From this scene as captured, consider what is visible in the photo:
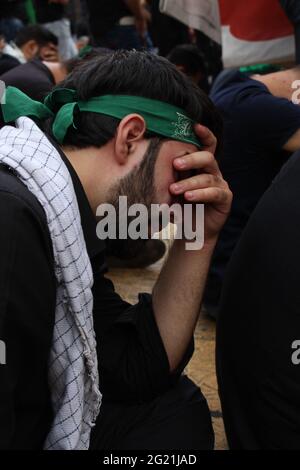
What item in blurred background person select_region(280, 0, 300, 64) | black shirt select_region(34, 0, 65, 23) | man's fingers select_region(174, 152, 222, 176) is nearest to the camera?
man's fingers select_region(174, 152, 222, 176)

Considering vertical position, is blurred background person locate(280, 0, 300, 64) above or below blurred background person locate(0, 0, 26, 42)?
above

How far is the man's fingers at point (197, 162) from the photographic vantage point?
5.13ft

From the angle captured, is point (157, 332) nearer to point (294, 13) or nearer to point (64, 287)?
point (64, 287)

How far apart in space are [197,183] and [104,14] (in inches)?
160

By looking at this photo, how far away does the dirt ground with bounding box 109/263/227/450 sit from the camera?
2373mm

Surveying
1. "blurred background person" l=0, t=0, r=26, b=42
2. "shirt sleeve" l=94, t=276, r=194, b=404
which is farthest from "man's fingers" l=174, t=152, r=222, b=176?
"blurred background person" l=0, t=0, r=26, b=42

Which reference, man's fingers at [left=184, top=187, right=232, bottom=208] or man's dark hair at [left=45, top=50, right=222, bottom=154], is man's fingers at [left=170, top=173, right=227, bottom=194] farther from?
man's dark hair at [left=45, top=50, right=222, bottom=154]

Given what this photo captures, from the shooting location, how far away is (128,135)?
1.49 metres

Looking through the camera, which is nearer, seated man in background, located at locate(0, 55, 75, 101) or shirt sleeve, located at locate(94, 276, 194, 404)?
shirt sleeve, located at locate(94, 276, 194, 404)

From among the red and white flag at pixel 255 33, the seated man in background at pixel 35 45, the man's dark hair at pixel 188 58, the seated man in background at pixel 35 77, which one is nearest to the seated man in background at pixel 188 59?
the man's dark hair at pixel 188 58

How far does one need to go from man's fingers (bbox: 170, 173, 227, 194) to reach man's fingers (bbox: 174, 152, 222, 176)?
0.07 feet

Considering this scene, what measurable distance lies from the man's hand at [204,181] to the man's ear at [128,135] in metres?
0.13

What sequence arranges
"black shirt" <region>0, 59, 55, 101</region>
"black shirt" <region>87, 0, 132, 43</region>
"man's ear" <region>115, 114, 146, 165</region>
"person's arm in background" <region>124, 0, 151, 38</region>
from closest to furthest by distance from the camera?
"man's ear" <region>115, 114, 146, 165</region>, "black shirt" <region>0, 59, 55, 101</region>, "black shirt" <region>87, 0, 132, 43</region>, "person's arm in background" <region>124, 0, 151, 38</region>

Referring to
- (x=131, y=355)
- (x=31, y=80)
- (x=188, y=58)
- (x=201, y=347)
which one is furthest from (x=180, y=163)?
(x=188, y=58)
